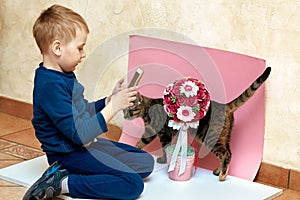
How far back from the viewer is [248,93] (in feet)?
Result: 6.69

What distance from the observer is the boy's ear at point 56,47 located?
6.23 feet

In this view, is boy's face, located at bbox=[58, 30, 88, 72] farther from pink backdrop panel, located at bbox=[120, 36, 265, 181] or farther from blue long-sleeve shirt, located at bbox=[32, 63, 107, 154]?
pink backdrop panel, located at bbox=[120, 36, 265, 181]

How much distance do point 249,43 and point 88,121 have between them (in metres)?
0.60

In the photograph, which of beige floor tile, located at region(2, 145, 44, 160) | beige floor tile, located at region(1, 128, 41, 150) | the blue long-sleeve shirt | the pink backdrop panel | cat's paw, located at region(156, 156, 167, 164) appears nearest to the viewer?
the blue long-sleeve shirt

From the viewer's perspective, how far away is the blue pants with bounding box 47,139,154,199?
74.5 inches

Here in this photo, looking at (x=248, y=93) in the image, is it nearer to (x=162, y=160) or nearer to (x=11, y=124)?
(x=162, y=160)

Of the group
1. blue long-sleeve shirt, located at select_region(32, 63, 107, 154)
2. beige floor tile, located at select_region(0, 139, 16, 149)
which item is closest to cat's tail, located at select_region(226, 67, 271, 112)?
blue long-sleeve shirt, located at select_region(32, 63, 107, 154)

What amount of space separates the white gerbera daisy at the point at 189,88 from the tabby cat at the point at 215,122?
119mm

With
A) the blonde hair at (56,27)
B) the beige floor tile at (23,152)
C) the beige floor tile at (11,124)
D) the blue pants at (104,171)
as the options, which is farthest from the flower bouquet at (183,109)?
the beige floor tile at (11,124)

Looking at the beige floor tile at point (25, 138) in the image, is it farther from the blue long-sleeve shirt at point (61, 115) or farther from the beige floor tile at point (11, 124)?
the blue long-sleeve shirt at point (61, 115)

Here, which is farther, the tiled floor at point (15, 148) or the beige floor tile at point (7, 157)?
the beige floor tile at point (7, 157)

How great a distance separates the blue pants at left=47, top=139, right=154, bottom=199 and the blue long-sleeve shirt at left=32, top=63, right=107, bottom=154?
1.7 inches

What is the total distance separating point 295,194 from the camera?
205 cm

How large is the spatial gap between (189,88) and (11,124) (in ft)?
3.32
